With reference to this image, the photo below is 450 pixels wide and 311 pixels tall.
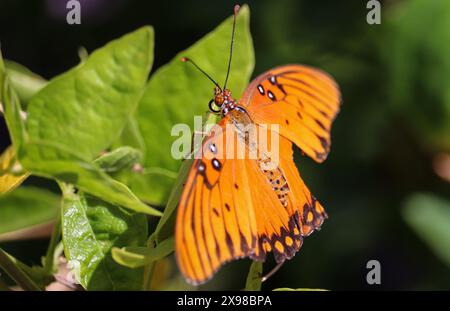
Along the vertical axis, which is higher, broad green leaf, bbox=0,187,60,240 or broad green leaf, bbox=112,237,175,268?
broad green leaf, bbox=112,237,175,268

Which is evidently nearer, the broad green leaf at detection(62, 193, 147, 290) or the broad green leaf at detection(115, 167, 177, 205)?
the broad green leaf at detection(62, 193, 147, 290)

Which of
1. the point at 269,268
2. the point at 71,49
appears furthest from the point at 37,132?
→ the point at 71,49

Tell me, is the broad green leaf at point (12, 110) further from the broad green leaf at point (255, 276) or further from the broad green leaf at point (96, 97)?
the broad green leaf at point (255, 276)

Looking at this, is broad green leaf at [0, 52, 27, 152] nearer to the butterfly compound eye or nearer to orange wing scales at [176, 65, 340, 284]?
orange wing scales at [176, 65, 340, 284]

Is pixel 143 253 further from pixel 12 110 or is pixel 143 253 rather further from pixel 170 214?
pixel 12 110

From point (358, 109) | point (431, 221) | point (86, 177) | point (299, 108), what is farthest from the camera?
point (358, 109)

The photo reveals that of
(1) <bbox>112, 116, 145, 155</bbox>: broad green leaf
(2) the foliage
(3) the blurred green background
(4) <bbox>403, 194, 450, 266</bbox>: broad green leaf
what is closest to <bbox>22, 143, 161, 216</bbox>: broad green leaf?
(2) the foliage

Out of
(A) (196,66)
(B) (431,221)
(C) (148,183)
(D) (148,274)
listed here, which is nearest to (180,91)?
(A) (196,66)

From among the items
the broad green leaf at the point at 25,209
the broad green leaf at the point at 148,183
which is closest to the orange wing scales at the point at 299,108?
the broad green leaf at the point at 148,183
